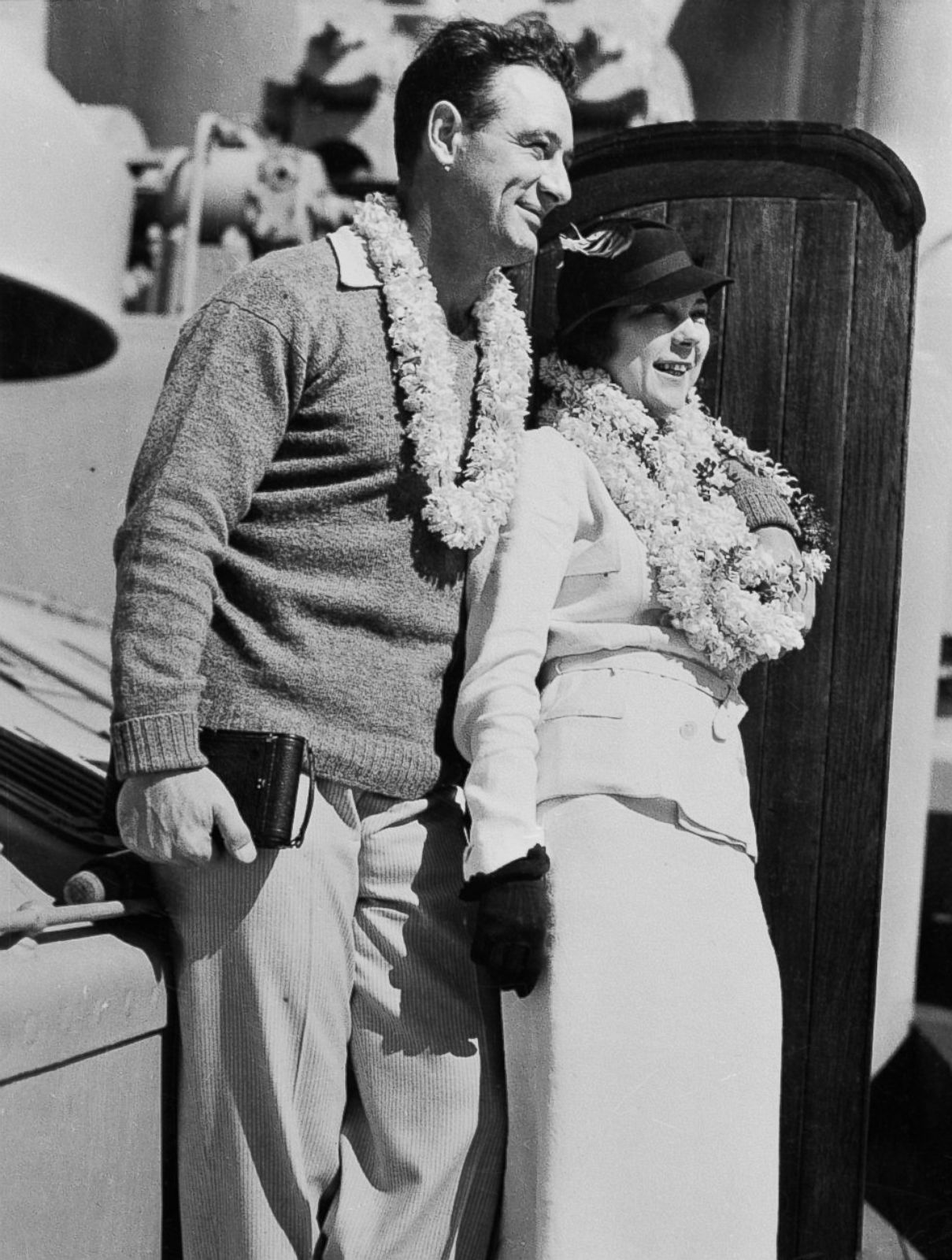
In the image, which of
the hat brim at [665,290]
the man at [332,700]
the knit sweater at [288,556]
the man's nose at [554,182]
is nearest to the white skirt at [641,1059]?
the man at [332,700]

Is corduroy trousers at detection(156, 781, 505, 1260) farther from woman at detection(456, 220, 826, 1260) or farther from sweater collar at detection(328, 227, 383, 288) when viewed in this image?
sweater collar at detection(328, 227, 383, 288)

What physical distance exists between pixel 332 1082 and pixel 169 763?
0.53m

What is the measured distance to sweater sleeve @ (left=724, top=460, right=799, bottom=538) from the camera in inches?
93.1

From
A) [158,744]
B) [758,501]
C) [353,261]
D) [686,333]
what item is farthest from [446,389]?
[158,744]

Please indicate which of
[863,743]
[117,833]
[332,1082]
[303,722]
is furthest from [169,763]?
[863,743]

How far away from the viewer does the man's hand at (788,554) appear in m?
2.32

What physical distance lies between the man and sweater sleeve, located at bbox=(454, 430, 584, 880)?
5 cm

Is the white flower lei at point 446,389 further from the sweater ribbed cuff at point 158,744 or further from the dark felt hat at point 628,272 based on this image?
A: the sweater ribbed cuff at point 158,744

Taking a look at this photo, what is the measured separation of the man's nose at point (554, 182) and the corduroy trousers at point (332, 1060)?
0.96 meters

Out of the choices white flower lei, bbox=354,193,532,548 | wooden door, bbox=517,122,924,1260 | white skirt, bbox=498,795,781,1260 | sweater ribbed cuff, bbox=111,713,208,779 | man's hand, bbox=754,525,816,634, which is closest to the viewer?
sweater ribbed cuff, bbox=111,713,208,779

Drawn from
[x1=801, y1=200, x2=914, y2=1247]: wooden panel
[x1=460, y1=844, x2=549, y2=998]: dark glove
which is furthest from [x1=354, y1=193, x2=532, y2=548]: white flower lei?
[x1=801, y1=200, x2=914, y2=1247]: wooden panel

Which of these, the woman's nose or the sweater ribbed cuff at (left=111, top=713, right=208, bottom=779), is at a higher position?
the woman's nose

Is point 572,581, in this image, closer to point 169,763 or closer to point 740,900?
point 740,900

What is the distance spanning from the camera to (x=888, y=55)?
3.12 metres
